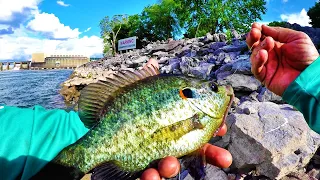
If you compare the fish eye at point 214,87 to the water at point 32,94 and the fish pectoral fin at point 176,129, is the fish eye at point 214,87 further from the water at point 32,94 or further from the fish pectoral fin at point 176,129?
the water at point 32,94

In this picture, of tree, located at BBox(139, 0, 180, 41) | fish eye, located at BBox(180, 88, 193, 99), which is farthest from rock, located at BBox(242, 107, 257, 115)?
tree, located at BBox(139, 0, 180, 41)

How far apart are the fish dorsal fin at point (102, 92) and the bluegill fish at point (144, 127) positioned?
13 mm

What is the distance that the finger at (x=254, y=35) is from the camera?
2554 mm

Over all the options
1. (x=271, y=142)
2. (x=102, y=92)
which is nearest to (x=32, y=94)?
(x=271, y=142)

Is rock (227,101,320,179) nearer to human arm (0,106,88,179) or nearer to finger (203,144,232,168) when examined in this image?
human arm (0,106,88,179)

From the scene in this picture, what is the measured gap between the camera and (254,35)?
2562mm

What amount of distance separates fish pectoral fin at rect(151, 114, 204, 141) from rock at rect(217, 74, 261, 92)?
23.5 feet

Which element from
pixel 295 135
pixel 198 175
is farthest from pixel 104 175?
pixel 295 135

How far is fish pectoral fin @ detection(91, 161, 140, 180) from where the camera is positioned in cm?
161

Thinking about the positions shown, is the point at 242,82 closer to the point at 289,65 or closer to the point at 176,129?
the point at 289,65

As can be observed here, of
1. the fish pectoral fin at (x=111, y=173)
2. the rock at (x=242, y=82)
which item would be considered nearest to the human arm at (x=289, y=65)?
the fish pectoral fin at (x=111, y=173)

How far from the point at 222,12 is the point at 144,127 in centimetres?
3841

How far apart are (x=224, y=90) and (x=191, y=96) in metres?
0.20

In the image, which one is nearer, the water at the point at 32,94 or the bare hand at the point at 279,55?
the bare hand at the point at 279,55
